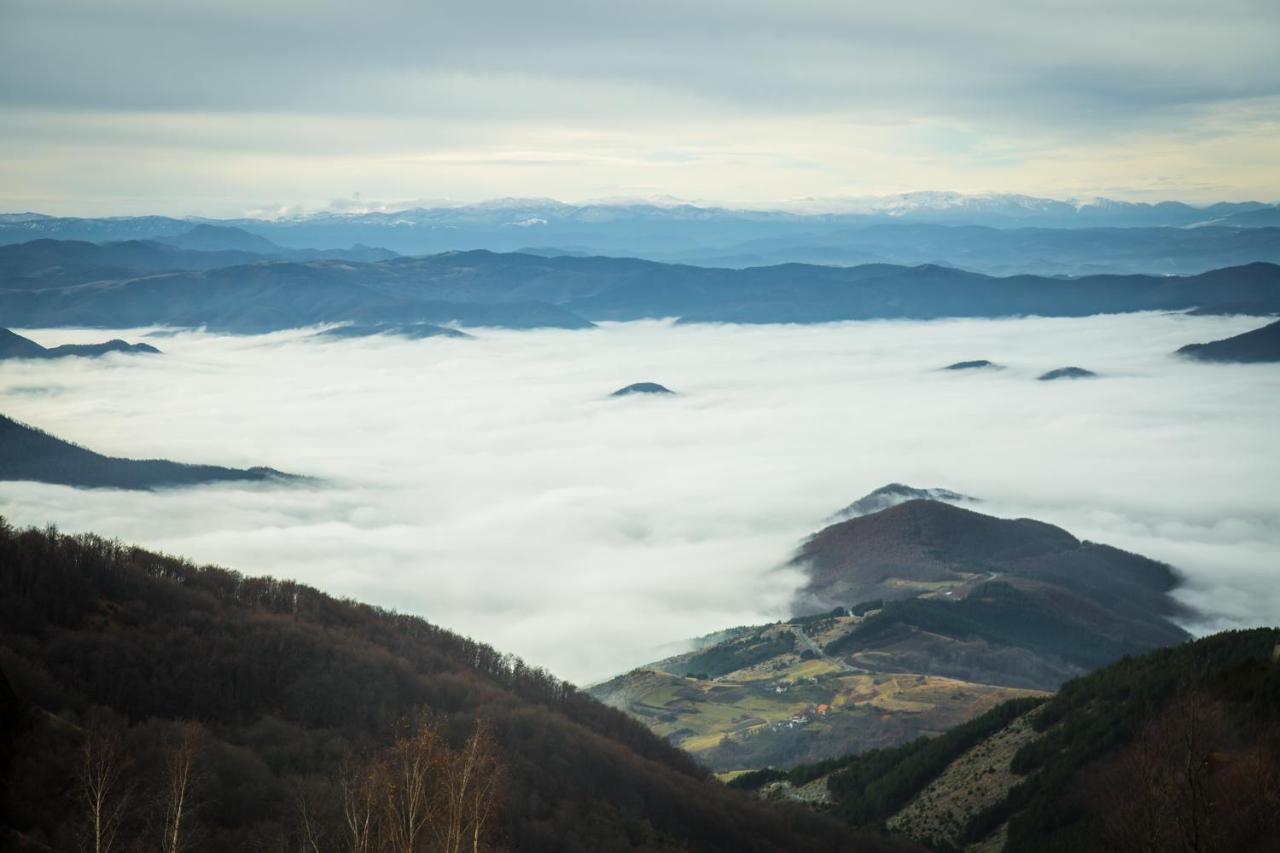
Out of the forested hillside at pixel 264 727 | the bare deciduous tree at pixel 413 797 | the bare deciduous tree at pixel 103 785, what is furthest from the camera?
the forested hillside at pixel 264 727

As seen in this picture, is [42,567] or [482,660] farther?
[482,660]

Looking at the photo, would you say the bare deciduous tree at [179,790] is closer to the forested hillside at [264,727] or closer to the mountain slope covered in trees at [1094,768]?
the forested hillside at [264,727]

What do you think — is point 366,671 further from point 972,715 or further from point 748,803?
point 972,715

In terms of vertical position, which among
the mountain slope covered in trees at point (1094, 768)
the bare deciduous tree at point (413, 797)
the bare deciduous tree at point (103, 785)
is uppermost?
the bare deciduous tree at point (413, 797)

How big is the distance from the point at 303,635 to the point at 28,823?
6048 centimetres

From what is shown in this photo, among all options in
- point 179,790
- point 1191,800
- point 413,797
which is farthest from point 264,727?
point 1191,800

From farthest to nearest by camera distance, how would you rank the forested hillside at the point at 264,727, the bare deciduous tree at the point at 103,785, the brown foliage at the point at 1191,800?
the forested hillside at the point at 264,727 < the brown foliage at the point at 1191,800 < the bare deciduous tree at the point at 103,785

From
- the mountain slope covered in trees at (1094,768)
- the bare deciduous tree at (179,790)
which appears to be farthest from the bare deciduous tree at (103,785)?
the mountain slope covered in trees at (1094,768)

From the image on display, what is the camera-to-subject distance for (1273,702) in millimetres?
92688

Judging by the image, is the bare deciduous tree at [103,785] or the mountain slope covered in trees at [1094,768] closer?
the bare deciduous tree at [103,785]

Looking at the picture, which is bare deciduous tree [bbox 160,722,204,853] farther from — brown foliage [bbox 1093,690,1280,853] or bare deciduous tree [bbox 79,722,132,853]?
brown foliage [bbox 1093,690,1280,853]

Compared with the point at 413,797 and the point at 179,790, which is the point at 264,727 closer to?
the point at 179,790

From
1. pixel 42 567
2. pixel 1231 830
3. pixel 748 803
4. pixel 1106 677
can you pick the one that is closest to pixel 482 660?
pixel 748 803

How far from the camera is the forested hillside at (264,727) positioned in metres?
62.5
